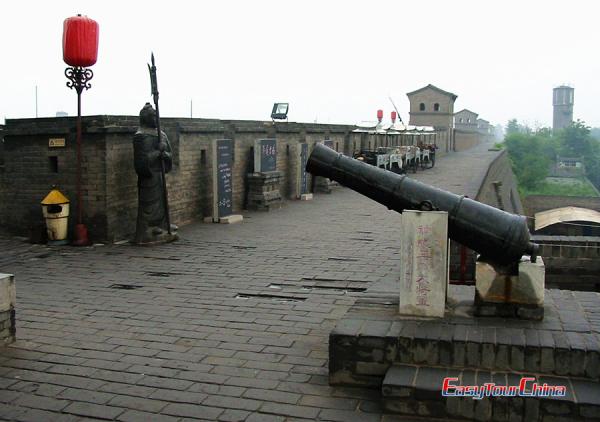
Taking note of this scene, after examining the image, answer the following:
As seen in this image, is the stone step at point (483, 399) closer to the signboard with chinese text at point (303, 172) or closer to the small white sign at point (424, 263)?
the small white sign at point (424, 263)

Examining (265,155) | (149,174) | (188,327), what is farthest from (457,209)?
(265,155)

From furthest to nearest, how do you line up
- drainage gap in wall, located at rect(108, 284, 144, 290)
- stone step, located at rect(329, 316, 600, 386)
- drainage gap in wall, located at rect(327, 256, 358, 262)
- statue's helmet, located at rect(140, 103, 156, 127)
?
1. statue's helmet, located at rect(140, 103, 156, 127)
2. drainage gap in wall, located at rect(327, 256, 358, 262)
3. drainage gap in wall, located at rect(108, 284, 144, 290)
4. stone step, located at rect(329, 316, 600, 386)

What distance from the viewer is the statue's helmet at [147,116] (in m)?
9.47

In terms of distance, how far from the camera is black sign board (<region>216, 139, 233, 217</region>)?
11617 mm

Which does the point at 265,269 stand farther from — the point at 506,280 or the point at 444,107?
the point at 444,107

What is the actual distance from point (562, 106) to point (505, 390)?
438 feet

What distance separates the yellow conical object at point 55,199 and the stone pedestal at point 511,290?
658cm

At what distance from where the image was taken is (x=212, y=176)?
39.4ft

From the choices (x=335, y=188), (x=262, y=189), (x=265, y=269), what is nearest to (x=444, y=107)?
(x=335, y=188)

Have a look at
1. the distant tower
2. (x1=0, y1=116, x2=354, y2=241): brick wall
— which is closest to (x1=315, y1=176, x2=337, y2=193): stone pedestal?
(x1=0, y1=116, x2=354, y2=241): brick wall

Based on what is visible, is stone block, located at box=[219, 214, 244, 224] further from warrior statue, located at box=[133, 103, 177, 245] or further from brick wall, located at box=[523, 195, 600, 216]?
brick wall, located at box=[523, 195, 600, 216]

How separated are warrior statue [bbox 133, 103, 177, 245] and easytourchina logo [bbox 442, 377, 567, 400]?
6.29m

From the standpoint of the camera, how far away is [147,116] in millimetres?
9477

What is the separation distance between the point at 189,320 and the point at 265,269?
2.15 meters
